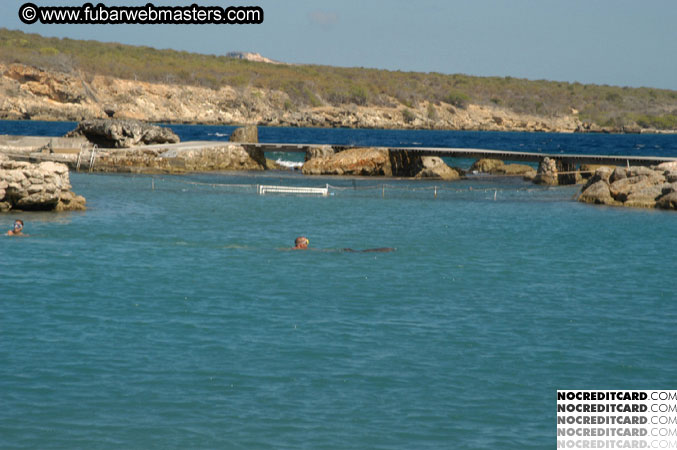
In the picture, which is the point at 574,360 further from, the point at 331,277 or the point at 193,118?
the point at 193,118

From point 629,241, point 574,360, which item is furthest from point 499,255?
point 574,360

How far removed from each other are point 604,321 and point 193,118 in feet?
520

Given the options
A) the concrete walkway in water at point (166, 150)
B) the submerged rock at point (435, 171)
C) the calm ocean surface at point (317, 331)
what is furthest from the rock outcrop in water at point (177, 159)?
the calm ocean surface at point (317, 331)

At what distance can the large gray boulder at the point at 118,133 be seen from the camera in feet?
183

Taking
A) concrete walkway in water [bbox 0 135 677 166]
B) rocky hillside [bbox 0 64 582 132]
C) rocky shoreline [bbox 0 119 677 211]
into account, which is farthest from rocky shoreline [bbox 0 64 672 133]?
concrete walkway in water [bbox 0 135 677 166]

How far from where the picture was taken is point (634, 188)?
39.0 metres

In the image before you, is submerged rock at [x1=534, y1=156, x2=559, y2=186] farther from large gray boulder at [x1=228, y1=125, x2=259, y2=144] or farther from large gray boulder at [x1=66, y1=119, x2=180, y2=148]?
large gray boulder at [x1=66, y1=119, x2=180, y2=148]

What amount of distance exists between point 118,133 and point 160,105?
112 metres

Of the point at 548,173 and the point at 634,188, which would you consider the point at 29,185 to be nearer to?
the point at 634,188

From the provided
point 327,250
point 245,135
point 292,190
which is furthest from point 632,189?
point 245,135

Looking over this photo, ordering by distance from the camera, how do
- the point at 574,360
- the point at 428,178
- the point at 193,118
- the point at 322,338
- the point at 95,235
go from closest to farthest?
the point at 574,360, the point at 322,338, the point at 95,235, the point at 428,178, the point at 193,118

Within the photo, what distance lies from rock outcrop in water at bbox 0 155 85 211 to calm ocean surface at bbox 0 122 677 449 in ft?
2.50

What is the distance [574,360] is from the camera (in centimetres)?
1384

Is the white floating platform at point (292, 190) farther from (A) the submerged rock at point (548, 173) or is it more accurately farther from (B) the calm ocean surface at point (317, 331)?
(A) the submerged rock at point (548, 173)
